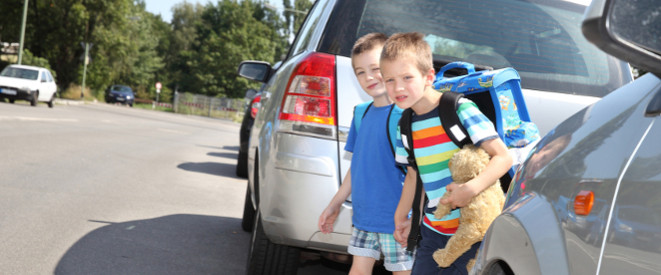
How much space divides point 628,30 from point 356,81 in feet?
7.63

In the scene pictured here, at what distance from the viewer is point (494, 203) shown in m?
2.65

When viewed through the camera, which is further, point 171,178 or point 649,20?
point 171,178

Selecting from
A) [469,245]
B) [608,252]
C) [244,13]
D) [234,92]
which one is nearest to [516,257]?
[608,252]

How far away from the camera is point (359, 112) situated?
3.42 meters

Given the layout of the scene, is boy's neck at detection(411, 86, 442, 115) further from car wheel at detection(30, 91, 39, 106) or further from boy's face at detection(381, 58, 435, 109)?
car wheel at detection(30, 91, 39, 106)

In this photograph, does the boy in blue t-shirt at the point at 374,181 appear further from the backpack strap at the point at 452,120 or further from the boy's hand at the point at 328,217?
the backpack strap at the point at 452,120

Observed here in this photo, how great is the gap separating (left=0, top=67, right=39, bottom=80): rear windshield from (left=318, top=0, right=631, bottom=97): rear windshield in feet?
93.6

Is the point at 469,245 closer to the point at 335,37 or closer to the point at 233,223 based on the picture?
the point at 335,37

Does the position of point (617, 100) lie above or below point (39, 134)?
above

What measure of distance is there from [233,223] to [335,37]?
3645 millimetres

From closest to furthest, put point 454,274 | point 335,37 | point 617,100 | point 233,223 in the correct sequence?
point 617,100
point 454,274
point 335,37
point 233,223

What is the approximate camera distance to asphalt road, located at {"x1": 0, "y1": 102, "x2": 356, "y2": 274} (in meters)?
5.06

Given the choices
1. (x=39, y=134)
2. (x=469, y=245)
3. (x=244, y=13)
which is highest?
(x=244, y=13)

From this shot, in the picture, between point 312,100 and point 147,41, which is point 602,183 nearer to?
point 312,100
